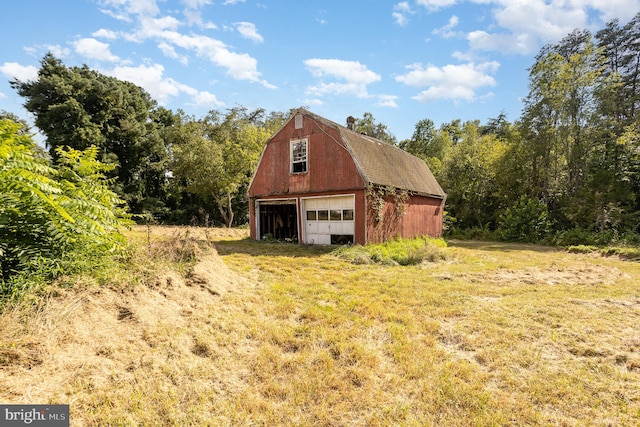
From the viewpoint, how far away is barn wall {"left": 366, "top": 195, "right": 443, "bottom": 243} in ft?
41.8

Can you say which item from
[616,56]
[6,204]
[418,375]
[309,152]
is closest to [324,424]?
[418,375]

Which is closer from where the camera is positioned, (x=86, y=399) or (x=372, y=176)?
(x=86, y=399)

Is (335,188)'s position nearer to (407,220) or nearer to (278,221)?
(407,220)

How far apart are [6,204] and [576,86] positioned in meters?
26.4

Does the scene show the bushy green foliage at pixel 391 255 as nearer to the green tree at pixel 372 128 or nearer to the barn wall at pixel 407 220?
the barn wall at pixel 407 220

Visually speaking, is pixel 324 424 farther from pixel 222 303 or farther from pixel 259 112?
pixel 259 112

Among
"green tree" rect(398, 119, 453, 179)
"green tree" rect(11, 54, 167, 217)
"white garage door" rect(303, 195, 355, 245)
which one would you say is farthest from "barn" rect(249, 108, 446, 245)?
"green tree" rect(398, 119, 453, 179)

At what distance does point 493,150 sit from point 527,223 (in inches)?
358

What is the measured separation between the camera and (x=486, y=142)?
2688cm

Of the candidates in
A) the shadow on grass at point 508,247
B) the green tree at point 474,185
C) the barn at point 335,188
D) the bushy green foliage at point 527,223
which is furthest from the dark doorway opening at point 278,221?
the green tree at point 474,185

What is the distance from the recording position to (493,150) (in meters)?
25.4

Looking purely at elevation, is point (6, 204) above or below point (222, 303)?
above

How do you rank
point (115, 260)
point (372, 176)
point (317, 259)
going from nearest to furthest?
1. point (115, 260)
2. point (317, 259)
3. point (372, 176)

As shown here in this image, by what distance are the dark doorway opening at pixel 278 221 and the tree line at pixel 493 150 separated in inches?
288
